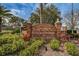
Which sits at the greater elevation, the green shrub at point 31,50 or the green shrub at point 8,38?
the green shrub at point 8,38

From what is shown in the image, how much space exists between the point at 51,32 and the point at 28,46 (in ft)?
0.88

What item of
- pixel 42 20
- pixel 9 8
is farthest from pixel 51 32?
pixel 9 8

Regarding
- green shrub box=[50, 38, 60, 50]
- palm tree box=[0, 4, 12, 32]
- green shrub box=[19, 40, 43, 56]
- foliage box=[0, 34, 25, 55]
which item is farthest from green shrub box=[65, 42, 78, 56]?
palm tree box=[0, 4, 12, 32]

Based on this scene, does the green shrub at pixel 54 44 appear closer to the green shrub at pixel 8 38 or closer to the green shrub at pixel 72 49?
the green shrub at pixel 72 49

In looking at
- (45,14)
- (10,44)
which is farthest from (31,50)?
(45,14)

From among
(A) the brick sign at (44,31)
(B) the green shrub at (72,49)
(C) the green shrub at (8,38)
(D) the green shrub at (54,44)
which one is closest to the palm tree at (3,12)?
(C) the green shrub at (8,38)

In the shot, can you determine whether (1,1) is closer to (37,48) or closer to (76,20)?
(37,48)

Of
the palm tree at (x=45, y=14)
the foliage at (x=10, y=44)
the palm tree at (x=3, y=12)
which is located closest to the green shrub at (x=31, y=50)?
the foliage at (x=10, y=44)

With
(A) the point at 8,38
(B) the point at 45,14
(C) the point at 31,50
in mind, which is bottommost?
(C) the point at 31,50

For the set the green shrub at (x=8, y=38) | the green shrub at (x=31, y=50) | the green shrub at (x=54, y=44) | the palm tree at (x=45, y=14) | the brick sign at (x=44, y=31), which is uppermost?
the palm tree at (x=45, y=14)

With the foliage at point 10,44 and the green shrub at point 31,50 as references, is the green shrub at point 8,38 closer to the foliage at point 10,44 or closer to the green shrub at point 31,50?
the foliage at point 10,44

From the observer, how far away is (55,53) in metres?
1.95

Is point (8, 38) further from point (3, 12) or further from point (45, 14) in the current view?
point (45, 14)

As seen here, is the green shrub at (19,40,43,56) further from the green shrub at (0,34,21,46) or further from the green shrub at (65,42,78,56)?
the green shrub at (65,42,78,56)
